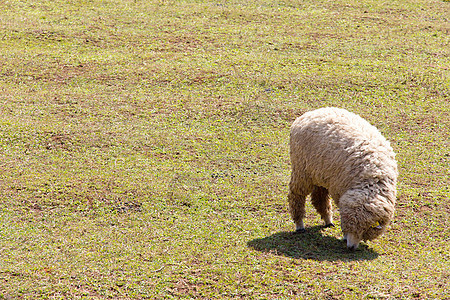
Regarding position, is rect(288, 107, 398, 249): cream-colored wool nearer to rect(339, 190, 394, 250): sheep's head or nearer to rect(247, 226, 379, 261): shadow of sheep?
rect(339, 190, 394, 250): sheep's head

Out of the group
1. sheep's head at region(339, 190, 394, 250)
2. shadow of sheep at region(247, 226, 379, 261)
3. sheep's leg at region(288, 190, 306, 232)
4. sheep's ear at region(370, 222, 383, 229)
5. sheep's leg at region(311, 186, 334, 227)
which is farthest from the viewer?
sheep's leg at region(311, 186, 334, 227)

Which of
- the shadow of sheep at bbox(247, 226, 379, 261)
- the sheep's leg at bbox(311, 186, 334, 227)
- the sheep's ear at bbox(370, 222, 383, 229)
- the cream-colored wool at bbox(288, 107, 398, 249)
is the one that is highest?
the cream-colored wool at bbox(288, 107, 398, 249)

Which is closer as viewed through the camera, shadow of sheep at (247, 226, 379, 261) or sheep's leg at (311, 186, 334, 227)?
shadow of sheep at (247, 226, 379, 261)

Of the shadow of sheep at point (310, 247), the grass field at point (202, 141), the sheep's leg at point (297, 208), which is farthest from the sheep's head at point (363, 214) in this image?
the sheep's leg at point (297, 208)

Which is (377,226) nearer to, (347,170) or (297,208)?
(347,170)

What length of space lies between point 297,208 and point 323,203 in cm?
59

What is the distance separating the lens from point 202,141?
539 inches

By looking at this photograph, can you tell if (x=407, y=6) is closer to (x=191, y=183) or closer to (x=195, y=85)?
(x=195, y=85)

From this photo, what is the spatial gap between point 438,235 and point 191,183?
17.5ft

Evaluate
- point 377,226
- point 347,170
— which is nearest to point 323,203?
point 347,170

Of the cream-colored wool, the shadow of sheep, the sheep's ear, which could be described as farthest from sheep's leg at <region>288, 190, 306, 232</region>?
the sheep's ear

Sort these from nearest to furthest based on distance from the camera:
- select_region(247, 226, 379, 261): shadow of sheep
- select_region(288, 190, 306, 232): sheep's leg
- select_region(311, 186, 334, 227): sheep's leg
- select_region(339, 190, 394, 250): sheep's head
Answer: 1. select_region(339, 190, 394, 250): sheep's head
2. select_region(247, 226, 379, 261): shadow of sheep
3. select_region(288, 190, 306, 232): sheep's leg
4. select_region(311, 186, 334, 227): sheep's leg

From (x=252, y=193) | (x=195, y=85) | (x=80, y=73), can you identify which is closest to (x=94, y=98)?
(x=80, y=73)

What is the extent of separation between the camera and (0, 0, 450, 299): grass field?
8289 mm
